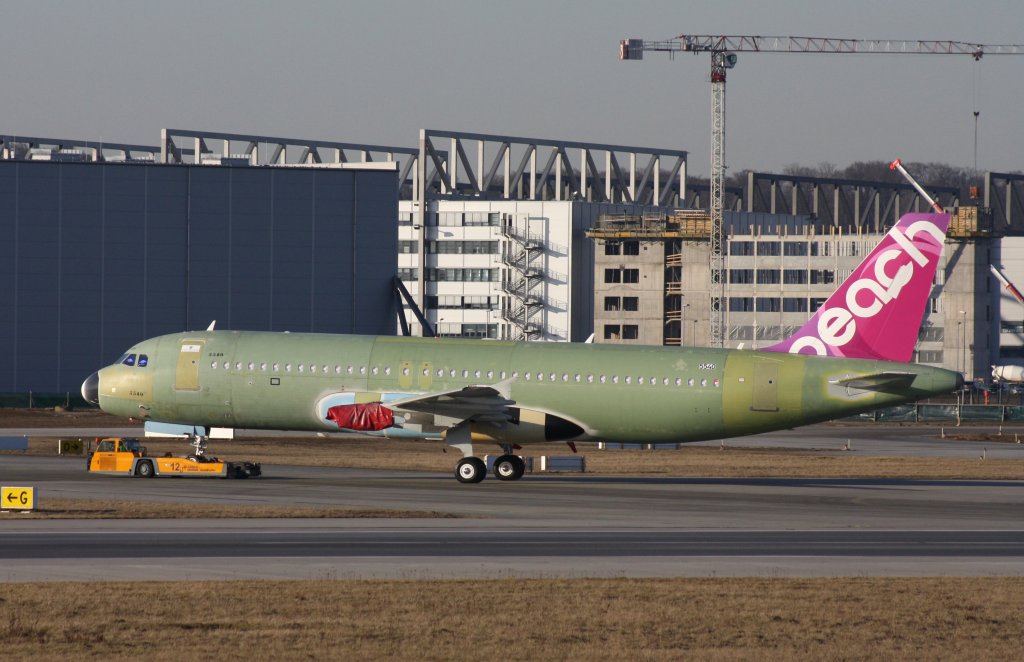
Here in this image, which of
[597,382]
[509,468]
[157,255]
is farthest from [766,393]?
[157,255]

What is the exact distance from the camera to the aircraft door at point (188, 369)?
5172 cm

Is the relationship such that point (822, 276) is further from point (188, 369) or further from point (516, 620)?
point (516, 620)

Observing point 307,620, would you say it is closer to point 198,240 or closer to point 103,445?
point 103,445

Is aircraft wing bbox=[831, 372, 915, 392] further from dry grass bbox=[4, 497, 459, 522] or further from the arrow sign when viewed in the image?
the arrow sign

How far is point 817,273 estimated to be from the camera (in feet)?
540

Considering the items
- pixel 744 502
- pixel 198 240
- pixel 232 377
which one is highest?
pixel 198 240

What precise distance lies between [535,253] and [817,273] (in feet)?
112

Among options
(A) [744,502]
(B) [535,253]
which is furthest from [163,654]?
(B) [535,253]

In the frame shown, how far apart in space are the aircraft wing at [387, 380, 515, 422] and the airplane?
0.06m

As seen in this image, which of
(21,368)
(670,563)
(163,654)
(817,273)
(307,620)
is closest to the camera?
(163,654)

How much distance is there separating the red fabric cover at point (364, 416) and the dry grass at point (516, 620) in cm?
2393

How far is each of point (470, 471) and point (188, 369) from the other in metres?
11.6

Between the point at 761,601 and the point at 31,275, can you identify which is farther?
the point at 31,275

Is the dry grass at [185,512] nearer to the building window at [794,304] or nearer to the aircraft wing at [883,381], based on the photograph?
the aircraft wing at [883,381]
